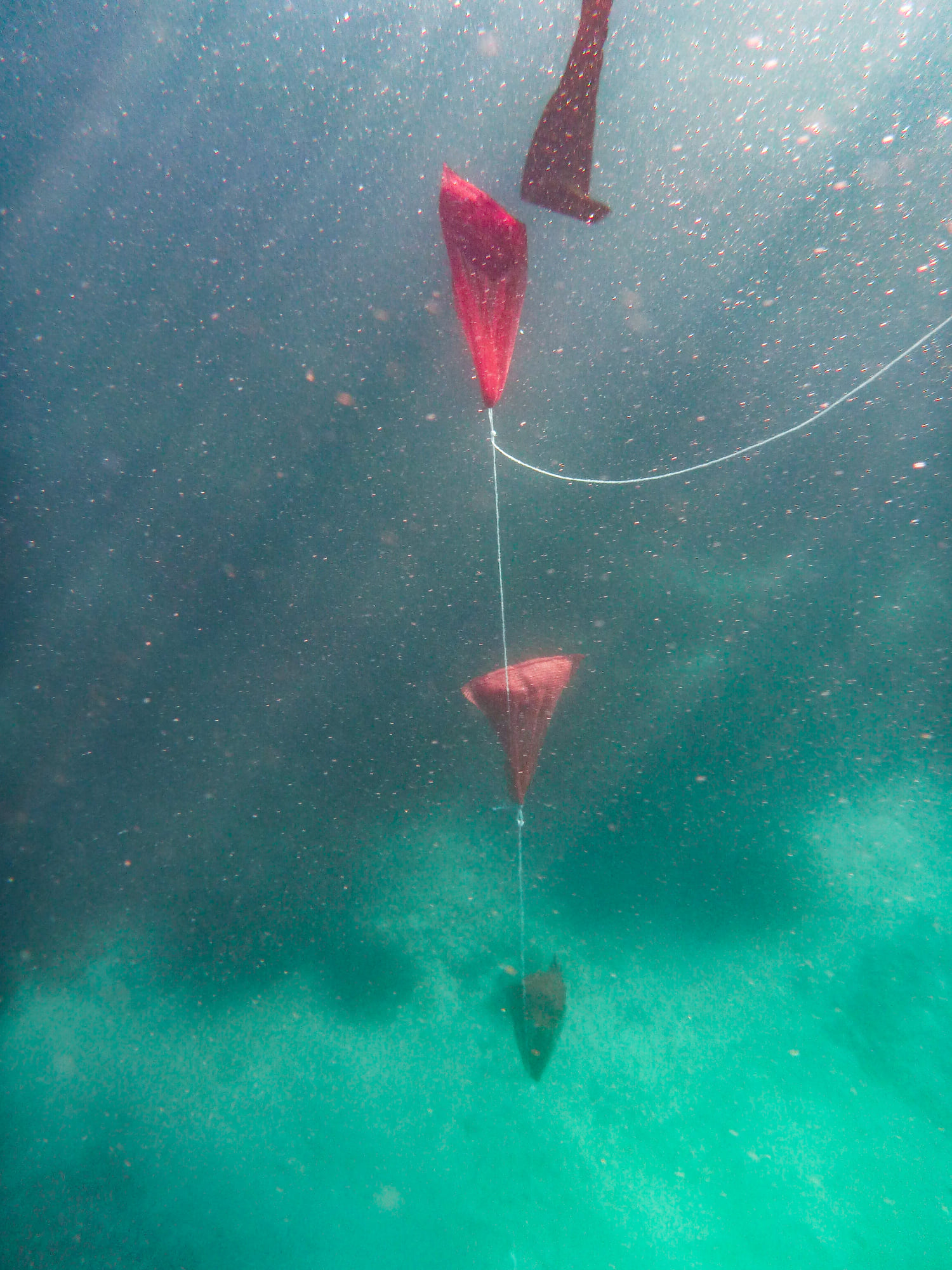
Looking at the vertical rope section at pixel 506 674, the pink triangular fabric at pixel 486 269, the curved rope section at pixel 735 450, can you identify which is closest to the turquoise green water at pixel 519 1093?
the vertical rope section at pixel 506 674

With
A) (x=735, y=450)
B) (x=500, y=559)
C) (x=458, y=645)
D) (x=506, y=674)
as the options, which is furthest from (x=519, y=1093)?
(x=735, y=450)

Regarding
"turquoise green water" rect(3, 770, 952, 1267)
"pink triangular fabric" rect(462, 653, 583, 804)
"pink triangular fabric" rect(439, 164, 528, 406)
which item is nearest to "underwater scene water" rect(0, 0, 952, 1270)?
"turquoise green water" rect(3, 770, 952, 1267)

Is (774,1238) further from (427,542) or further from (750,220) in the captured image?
(750,220)

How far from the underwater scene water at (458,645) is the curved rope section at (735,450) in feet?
0.17

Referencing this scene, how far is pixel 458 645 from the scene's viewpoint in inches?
137

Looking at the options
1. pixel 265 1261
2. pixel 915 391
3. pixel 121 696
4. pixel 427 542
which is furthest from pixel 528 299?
pixel 265 1261

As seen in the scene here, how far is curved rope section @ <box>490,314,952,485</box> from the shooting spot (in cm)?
289

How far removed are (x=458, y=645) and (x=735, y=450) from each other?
2047 mm

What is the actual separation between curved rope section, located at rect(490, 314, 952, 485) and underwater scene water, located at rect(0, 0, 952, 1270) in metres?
0.05

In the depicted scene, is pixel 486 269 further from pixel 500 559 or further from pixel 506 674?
pixel 506 674

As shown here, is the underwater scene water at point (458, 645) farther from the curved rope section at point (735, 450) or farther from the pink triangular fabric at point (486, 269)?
the pink triangular fabric at point (486, 269)

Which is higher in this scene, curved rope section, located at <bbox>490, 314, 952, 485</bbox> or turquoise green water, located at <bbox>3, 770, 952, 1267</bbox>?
curved rope section, located at <bbox>490, 314, 952, 485</bbox>

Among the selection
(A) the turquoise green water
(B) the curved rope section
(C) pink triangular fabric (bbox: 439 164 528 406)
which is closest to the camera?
(C) pink triangular fabric (bbox: 439 164 528 406)

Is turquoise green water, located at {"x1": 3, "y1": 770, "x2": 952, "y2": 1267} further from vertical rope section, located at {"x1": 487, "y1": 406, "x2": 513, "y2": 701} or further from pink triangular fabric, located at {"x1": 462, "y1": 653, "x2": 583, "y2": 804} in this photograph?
pink triangular fabric, located at {"x1": 462, "y1": 653, "x2": 583, "y2": 804}
